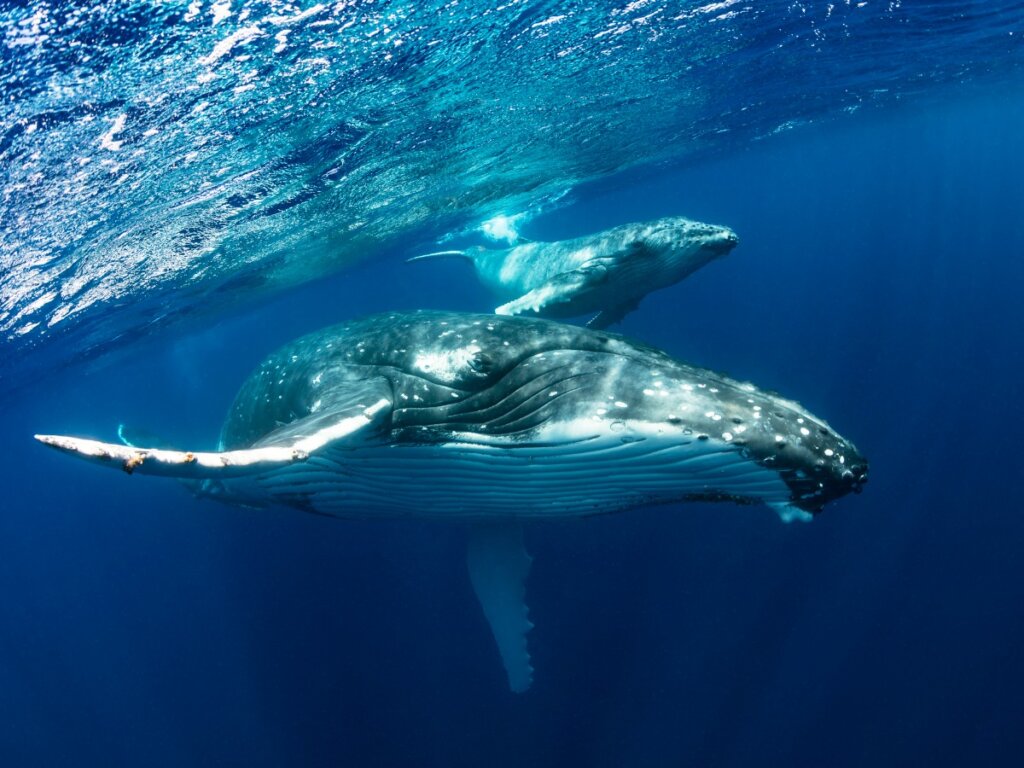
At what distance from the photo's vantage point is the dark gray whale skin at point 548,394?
392 centimetres

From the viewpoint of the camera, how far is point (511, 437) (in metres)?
4.71

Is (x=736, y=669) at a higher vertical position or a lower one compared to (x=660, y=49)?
lower

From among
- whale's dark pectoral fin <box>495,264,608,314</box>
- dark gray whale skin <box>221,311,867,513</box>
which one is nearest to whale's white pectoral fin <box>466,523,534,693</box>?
dark gray whale skin <box>221,311,867,513</box>

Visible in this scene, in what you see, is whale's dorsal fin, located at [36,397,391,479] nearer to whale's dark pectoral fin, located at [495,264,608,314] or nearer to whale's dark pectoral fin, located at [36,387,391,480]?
whale's dark pectoral fin, located at [36,387,391,480]

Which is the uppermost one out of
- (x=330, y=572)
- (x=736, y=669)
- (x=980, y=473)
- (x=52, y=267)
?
(x=52, y=267)

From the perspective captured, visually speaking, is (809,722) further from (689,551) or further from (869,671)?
(689,551)

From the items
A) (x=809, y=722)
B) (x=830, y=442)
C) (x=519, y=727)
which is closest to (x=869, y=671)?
(x=809, y=722)

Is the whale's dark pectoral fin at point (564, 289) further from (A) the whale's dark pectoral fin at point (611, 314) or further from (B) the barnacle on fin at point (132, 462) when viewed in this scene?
(B) the barnacle on fin at point (132, 462)

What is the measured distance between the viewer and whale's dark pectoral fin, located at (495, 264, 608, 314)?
12.0 meters

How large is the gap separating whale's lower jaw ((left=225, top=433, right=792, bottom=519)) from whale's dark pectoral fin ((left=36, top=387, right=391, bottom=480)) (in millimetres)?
656

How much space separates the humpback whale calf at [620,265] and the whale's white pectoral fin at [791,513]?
25.9 feet

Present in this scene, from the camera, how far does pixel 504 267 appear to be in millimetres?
17875

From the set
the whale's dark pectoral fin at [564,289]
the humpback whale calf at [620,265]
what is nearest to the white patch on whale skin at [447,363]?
the humpback whale calf at [620,265]

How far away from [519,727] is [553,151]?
61.1 ft
